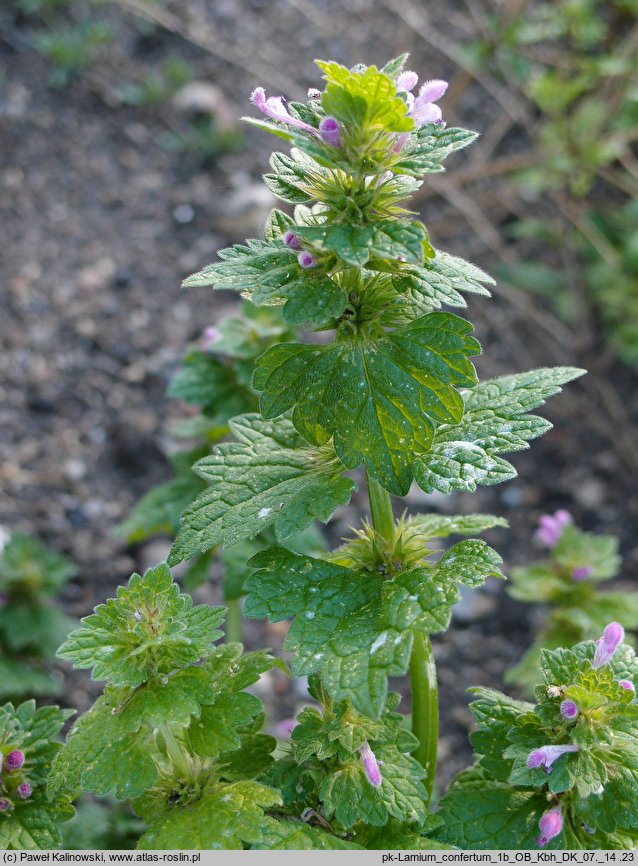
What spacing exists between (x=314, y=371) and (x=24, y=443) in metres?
2.26

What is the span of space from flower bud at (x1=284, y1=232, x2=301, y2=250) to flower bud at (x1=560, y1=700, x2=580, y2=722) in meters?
0.90

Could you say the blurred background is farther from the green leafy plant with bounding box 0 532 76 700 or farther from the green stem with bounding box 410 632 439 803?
the green stem with bounding box 410 632 439 803

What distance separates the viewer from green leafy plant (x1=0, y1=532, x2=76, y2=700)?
286cm

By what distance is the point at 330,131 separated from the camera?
1394mm

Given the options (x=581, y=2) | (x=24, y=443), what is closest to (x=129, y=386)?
(x=24, y=443)

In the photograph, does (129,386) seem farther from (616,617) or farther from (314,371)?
(314,371)

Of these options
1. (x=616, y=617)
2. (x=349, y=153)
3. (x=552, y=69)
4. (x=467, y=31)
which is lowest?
(x=616, y=617)

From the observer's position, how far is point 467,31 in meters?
5.18

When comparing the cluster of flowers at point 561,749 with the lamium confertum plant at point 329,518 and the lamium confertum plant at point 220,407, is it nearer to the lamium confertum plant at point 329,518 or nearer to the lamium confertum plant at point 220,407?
the lamium confertum plant at point 329,518

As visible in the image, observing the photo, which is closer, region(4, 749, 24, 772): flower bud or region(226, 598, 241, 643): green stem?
region(4, 749, 24, 772): flower bud

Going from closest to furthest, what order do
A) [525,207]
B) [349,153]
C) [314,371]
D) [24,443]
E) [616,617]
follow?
[349,153], [314,371], [616,617], [24,443], [525,207]

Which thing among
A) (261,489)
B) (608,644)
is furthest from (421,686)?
(261,489)

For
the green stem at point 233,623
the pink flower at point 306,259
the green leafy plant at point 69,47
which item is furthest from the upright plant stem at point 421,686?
the green leafy plant at point 69,47

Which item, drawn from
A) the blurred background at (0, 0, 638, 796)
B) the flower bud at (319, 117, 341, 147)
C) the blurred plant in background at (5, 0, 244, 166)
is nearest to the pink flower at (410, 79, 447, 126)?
the flower bud at (319, 117, 341, 147)
